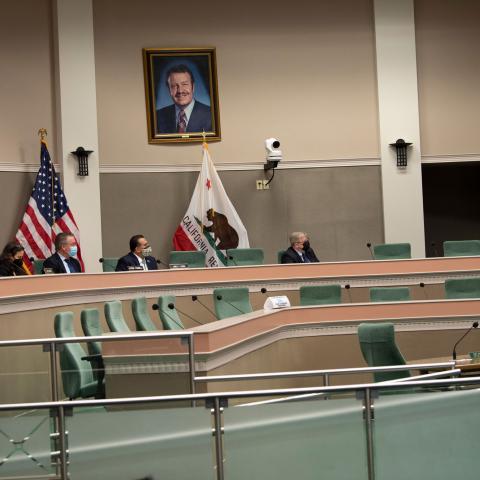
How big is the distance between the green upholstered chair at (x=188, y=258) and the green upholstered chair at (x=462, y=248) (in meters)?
2.95

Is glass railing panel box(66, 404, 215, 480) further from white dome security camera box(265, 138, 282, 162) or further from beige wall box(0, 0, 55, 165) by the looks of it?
white dome security camera box(265, 138, 282, 162)

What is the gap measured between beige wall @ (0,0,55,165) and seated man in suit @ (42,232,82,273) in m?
3.50

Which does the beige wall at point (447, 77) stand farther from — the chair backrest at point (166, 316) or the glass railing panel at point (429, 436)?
the glass railing panel at point (429, 436)

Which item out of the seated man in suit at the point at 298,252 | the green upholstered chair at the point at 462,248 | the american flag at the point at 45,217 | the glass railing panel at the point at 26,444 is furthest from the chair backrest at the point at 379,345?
the american flag at the point at 45,217

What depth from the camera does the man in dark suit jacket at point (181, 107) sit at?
14.1 metres

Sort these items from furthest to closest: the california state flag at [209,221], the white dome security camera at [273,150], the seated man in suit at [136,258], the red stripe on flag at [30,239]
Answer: the white dome security camera at [273,150]
the california state flag at [209,221]
the red stripe on flag at [30,239]
the seated man in suit at [136,258]

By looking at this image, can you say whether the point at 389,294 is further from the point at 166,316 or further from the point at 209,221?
the point at 209,221

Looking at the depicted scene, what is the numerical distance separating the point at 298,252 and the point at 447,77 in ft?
15.7

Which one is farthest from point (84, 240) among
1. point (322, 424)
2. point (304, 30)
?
point (322, 424)

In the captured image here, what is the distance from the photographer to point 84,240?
13.6 meters

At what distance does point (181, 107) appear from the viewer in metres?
14.2

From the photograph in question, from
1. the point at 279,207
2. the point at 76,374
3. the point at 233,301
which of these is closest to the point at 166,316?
the point at 233,301

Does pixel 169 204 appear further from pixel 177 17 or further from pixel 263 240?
pixel 177 17

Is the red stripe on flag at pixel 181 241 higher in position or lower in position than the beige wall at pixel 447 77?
lower
